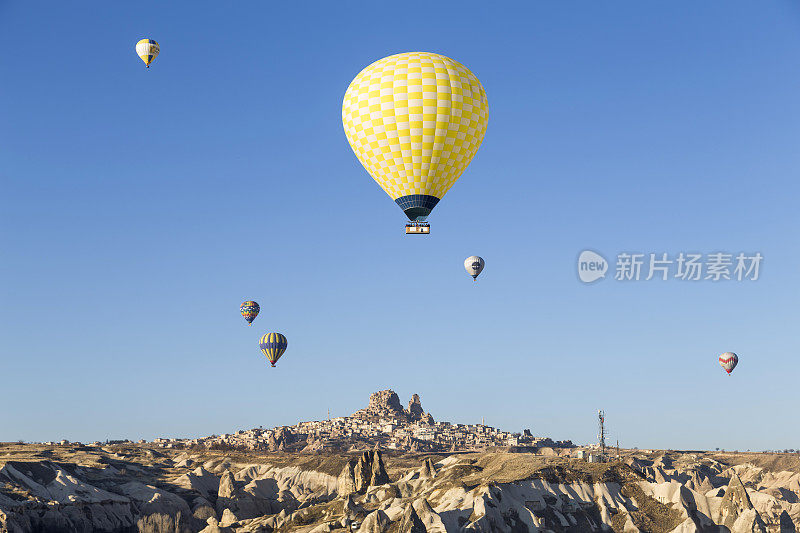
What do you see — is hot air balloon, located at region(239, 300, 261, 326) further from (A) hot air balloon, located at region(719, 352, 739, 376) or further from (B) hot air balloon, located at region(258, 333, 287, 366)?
(A) hot air balloon, located at region(719, 352, 739, 376)

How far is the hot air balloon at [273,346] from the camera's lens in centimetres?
19012

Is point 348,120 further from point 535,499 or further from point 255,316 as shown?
point 255,316

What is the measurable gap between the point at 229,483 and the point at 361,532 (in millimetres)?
68563

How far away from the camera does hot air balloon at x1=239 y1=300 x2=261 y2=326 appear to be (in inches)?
7776

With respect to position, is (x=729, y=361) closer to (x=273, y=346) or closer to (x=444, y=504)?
(x=444, y=504)

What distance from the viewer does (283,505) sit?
182000 mm

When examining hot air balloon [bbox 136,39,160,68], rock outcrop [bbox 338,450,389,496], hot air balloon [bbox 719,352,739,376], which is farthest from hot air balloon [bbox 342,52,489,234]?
hot air balloon [bbox 719,352,739,376]

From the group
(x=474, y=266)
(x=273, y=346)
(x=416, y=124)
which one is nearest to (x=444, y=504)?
(x=474, y=266)

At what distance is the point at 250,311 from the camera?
197500 millimetres

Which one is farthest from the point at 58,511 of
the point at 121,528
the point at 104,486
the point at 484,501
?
the point at 484,501

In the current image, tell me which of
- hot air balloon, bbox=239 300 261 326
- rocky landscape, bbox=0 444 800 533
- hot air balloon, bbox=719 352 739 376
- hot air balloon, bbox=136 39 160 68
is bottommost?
rocky landscape, bbox=0 444 800 533

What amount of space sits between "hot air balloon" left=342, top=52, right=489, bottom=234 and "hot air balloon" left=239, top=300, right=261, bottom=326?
122925 millimetres

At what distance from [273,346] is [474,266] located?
197ft

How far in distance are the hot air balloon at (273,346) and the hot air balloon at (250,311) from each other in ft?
21.3
